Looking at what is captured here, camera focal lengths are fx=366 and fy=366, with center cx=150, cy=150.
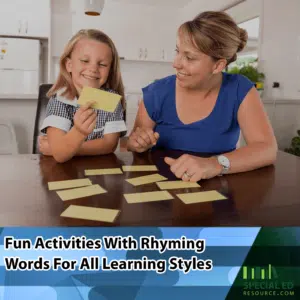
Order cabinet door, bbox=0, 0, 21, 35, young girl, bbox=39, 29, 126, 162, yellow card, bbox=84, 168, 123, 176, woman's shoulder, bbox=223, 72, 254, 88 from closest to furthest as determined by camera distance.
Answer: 1. yellow card, bbox=84, 168, 123, 176
2. young girl, bbox=39, 29, 126, 162
3. woman's shoulder, bbox=223, 72, 254, 88
4. cabinet door, bbox=0, 0, 21, 35

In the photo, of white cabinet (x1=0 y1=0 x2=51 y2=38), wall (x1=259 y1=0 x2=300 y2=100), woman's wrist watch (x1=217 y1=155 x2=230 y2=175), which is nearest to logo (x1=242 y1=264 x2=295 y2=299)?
woman's wrist watch (x1=217 y1=155 x2=230 y2=175)

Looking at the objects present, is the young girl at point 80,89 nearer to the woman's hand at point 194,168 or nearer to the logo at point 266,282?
the woman's hand at point 194,168

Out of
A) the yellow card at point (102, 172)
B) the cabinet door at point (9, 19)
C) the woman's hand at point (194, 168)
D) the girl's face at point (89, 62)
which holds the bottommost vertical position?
the yellow card at point (102, 172)

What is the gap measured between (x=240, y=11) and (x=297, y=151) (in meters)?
2.16

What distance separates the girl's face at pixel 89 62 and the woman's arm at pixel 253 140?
0.54 m

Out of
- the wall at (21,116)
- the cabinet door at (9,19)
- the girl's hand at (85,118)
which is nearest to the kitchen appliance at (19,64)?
the cabinet door at (9,19)

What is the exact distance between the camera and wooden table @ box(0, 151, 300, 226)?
65cm

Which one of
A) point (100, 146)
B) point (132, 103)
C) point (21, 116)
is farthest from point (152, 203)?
point (132, 103)

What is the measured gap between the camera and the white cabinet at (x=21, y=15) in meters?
5.63

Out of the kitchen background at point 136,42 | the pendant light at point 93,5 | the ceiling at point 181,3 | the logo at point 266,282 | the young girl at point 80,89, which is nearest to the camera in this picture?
the logo at point 266,282

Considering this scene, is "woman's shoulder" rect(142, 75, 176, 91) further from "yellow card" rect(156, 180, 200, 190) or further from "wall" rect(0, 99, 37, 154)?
"wall" rect(0, 99, 37, 154)

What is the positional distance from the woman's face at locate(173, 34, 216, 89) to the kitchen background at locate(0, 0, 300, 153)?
172 centimetres

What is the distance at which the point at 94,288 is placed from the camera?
60cm

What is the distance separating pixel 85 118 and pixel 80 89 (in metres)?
0.30
